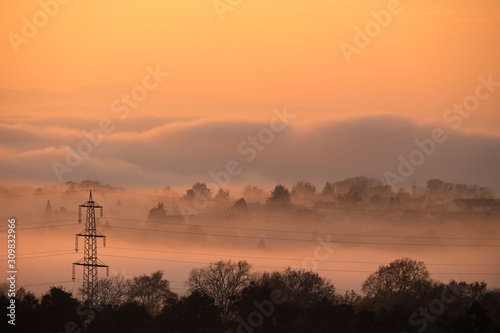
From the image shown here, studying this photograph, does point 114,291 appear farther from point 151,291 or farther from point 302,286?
point 302,286

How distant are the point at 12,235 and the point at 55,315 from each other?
11585 mm

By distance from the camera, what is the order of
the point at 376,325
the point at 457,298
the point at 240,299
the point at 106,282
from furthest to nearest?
the point at 106,282, the point at 457,298, the point at 240,299, the point at 376,325

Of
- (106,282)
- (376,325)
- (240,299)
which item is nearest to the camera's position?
(376,325)

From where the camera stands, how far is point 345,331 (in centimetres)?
10825

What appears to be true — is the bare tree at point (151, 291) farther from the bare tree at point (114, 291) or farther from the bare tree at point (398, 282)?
the bare tree at point (398, 282)

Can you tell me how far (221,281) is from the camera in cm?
14362

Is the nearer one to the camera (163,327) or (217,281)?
(163,327)

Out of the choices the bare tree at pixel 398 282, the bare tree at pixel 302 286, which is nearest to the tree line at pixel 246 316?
the bare tree at pixel 302 286

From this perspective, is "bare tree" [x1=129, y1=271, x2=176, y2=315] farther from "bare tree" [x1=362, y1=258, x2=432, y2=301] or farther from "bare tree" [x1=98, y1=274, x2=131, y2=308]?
"bare tree" [x1=362, y1=258, x2=432, y2=301]

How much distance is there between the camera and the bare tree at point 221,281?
139m

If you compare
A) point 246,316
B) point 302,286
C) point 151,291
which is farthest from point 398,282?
point 246,316

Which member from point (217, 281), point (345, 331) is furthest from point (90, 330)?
point (217, 281)

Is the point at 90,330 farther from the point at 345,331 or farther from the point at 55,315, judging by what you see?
the point at 345,331

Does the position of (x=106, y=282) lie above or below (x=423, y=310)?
above
